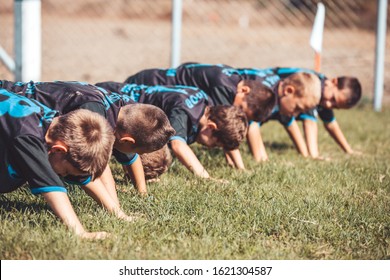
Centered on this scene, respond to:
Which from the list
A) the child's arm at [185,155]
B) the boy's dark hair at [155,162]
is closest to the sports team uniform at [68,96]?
the boy's dark hair at [155,162]

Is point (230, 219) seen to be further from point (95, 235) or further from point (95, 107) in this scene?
point (95, 107)

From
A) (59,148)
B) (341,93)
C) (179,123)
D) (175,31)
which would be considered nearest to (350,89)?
(341,93)

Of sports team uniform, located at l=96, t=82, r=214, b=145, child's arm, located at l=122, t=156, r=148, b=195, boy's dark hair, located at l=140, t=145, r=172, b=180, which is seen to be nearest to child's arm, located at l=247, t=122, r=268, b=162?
sports team uniform, located at l=96, t=82, r=214, b=145

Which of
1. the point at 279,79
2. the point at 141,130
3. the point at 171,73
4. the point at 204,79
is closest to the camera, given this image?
the point at 141,130

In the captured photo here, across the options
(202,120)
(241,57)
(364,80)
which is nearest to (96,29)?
(241,57)

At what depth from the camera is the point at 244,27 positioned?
16172 millimetres

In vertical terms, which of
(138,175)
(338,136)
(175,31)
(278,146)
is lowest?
(278,146)

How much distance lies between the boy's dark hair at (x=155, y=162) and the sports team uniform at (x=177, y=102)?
131mm

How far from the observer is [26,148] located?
2883 mm

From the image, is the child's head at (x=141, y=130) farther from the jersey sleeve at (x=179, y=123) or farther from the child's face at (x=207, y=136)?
the child's face at (x=207, y=136)

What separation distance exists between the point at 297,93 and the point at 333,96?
69cm

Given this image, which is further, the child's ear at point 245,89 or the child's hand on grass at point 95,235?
Result: the child's ear at point 245,89

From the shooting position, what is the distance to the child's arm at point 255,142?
5402 millimetres
